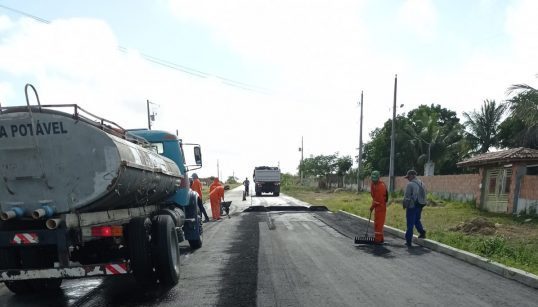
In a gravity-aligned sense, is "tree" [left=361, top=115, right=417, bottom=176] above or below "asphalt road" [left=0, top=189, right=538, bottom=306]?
above

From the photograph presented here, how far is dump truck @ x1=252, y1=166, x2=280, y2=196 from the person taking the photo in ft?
150

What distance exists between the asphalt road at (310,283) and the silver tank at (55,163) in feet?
4.74

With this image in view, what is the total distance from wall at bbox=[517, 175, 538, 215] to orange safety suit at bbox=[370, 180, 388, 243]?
8.17m

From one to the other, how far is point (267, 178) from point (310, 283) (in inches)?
1510

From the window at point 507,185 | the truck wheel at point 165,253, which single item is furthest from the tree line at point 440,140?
the truck wheel at point 165,253

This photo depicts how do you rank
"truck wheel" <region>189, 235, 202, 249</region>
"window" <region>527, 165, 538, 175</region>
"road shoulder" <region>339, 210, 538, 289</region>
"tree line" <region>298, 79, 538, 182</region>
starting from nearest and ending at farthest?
1. "road shoulder" <region>339, 210, 538, 289</region>
2. "truck wheel" <region>189, 235, 202, 249</region>
3. "window" <region>527, 165, 538, 175</region>
4. "tree line" <region>298, 79, 538, 182</region>

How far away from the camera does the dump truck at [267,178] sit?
45.6 m

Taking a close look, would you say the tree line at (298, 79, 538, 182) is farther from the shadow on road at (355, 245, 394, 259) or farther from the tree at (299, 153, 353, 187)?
the shadow on road at (355, 245, 394, 259)

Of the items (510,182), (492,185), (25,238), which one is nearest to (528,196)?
(510,182)

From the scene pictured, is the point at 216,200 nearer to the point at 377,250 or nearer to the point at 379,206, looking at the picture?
the point at 379,206

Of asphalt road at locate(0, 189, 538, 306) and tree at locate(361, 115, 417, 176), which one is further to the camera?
tree at locate(361, 115, 417, 176)

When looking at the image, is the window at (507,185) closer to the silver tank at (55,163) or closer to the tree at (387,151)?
the silver tank at (55,163)

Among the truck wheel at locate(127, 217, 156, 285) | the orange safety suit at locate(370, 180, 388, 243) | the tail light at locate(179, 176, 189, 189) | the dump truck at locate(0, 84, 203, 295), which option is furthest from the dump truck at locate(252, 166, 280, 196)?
the dump truck at locate(0, 84, 203, 295)

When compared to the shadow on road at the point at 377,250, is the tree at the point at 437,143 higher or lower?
higher
